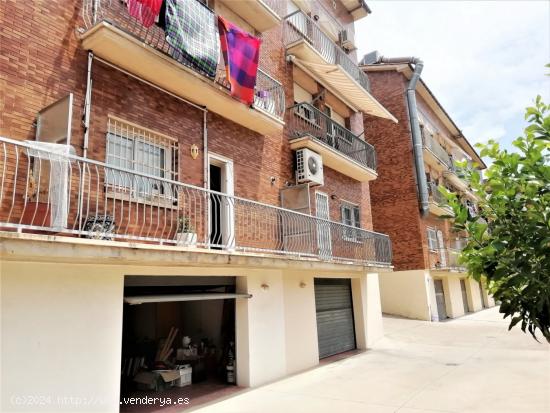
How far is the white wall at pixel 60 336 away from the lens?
5.33 m

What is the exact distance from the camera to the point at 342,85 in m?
14.8

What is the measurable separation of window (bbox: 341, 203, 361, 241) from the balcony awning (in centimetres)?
416

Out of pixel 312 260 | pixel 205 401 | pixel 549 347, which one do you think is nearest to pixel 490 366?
pixel 549 347

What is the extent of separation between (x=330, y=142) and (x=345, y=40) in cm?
557

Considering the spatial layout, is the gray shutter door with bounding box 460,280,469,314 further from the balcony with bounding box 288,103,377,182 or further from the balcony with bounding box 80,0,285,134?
the balcony with bounding box 80,0,285,134

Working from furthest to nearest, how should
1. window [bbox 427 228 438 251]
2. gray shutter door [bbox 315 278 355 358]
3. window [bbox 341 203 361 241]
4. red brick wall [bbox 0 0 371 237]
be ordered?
window [bbox 427 228 438 251] < window [bbox 341 203 361 241] < gray shutter door [bbox 315 278 355 358] < red brick wall [bbox 0 0 371 237]

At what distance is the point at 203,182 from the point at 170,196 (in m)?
1.12

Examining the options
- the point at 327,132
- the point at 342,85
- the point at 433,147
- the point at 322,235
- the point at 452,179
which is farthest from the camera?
the point at 452,179

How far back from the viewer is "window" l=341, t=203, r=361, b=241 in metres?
14.2

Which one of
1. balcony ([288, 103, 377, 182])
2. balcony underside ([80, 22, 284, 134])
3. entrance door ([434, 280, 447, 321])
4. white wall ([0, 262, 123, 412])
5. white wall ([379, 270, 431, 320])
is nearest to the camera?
white wall ([0, 262, 123, 412])

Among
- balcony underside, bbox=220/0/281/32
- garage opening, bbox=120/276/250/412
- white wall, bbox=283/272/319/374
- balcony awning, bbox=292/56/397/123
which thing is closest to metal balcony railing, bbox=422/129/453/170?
balcony awning, bbox=292/56/397/123

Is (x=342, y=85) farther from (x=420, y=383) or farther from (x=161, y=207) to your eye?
(x=420, y=383)

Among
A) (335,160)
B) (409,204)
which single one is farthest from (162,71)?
(409,204)

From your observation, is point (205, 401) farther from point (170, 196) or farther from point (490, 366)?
point (490, 366)
